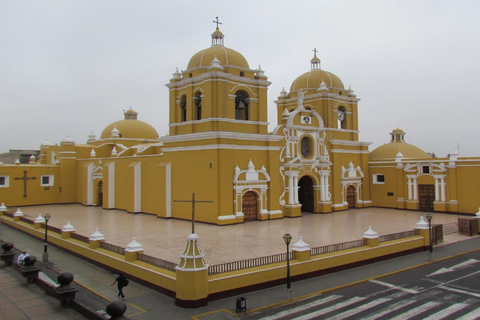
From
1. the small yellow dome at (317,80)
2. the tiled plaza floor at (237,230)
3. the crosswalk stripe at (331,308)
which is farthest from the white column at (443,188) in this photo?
the crosswalk stripe at (331,308)

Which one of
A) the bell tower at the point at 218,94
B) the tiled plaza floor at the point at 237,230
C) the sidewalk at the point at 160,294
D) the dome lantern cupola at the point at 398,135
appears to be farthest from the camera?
the dome lantern cupola at the point at 398,135

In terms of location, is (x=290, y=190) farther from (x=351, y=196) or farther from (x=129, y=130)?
(x=129, y=130)

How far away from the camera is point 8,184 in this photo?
99.7 ft

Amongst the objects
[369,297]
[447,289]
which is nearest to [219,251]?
[369,297]

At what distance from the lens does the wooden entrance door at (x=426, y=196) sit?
25.1 meters

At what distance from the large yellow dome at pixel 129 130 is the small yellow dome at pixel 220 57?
15715 millimetres

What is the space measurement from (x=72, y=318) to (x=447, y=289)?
1011 centimetres

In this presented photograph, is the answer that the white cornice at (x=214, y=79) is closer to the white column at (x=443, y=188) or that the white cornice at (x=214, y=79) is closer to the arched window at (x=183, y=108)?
the arched window at (x=183, y=108)

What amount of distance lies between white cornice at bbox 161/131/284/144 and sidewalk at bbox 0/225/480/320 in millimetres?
9084

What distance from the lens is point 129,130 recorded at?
120 feet

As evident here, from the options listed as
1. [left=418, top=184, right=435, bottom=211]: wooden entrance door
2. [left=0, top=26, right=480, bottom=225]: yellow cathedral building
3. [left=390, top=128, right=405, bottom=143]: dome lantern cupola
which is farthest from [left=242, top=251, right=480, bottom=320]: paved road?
[left=390, top=128, right=405, bottom=143]: dome lantern cupola

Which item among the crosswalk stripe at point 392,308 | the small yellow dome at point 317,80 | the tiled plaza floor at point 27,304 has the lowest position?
the crosswalk stripe at point 392,308

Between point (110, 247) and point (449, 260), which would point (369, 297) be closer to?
point (449, 260)

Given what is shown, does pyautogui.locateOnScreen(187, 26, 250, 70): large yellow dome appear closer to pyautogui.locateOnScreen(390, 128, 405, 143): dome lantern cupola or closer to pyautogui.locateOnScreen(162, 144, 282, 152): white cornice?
pyautogui.locateOnScreen(162, 144, 282, 152): white cornice
